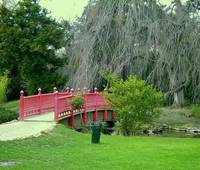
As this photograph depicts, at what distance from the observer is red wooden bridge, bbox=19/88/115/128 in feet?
79.3

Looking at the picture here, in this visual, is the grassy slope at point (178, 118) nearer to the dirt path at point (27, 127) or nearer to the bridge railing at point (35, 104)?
the bridge railing at point (35, 104)

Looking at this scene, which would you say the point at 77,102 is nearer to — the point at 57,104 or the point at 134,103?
the point at 57,104

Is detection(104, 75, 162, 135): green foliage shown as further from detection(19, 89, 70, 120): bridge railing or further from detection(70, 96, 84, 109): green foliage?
detection(19, 89, 70, 120): bridge railing

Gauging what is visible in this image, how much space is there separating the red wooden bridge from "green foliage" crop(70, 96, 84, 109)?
0.16 metres

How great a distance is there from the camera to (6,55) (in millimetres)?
36188

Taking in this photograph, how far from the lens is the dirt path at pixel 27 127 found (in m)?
17.6

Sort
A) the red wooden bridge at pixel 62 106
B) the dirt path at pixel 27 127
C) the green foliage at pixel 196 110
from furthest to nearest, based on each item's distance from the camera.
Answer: the green foliage at pixel 196 110, the red wooden bridge at pixel 62 106, the dirt path at pixel 27 127

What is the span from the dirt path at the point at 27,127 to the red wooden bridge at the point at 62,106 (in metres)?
0.53

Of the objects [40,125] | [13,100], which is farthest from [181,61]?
[13,100]

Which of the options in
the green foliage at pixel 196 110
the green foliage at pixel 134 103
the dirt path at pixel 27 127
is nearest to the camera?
the dirt path at pixel 27 127

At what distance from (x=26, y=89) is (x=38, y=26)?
5185mm

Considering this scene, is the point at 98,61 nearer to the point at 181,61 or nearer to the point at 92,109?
the point at 92,109

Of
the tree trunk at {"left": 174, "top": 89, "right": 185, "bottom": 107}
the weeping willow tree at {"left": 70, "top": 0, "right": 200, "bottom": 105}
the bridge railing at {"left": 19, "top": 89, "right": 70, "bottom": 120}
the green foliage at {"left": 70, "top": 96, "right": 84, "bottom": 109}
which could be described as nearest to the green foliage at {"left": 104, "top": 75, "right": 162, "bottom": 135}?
the green foliage at {"left": 70, "top": 96, "right": 84, "bottom": 109}

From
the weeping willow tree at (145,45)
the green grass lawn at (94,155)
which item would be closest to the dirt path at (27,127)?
the green grass lawn at (94,155)
